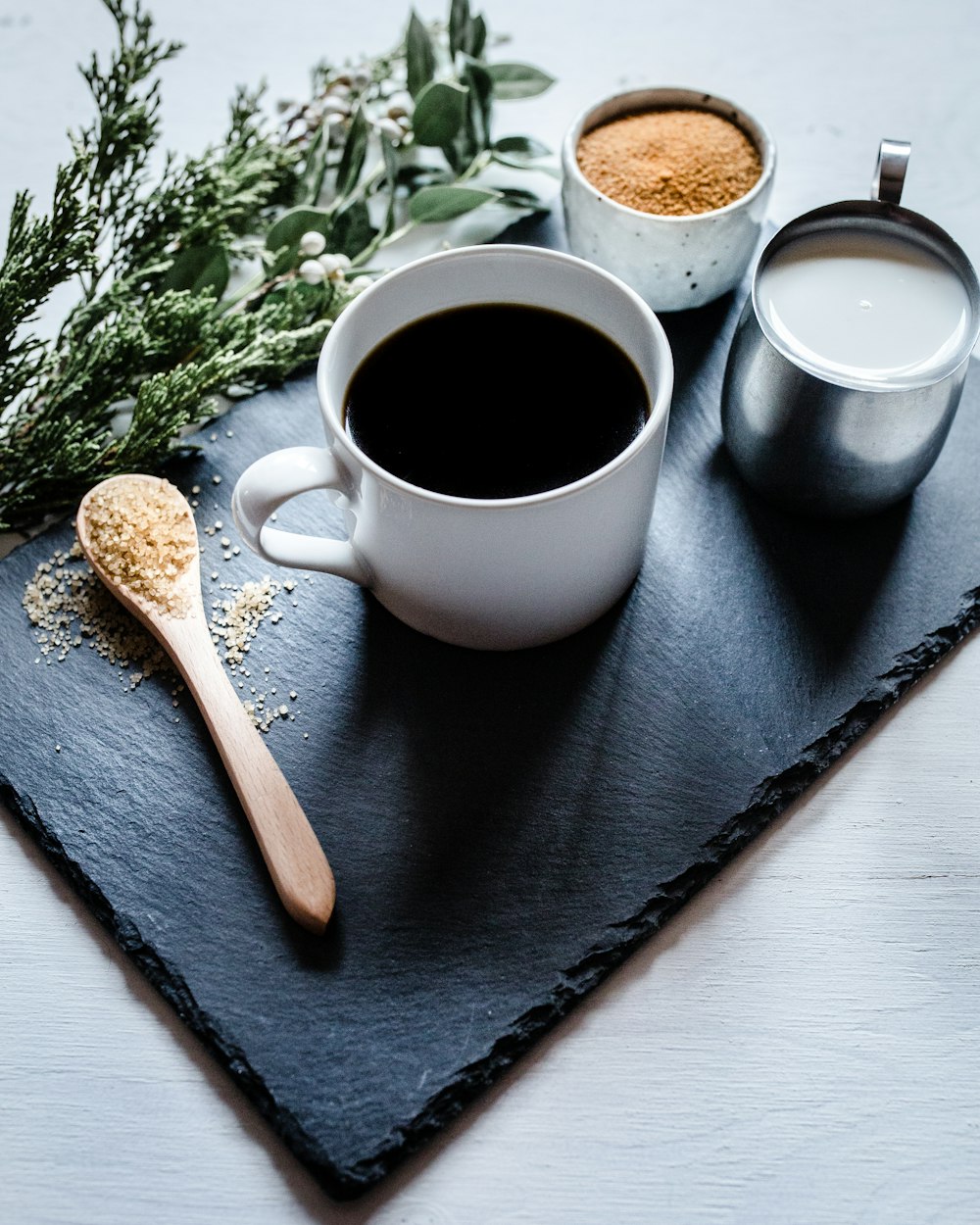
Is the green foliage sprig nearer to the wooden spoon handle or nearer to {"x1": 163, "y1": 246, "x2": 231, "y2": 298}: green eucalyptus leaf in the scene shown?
{"x1": 163, "y1": 246, "x2": 231, "y2": 298}: green eucalyptus leaf

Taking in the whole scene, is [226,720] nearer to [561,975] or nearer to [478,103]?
[561,975]

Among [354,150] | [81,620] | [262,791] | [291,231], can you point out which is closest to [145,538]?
[81,620]

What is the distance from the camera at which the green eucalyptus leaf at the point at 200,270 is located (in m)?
1.04

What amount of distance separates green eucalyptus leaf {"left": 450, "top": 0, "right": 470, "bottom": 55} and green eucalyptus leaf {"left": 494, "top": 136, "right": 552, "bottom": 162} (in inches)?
4.2

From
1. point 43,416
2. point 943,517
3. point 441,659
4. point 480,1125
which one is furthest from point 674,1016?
point 43,416

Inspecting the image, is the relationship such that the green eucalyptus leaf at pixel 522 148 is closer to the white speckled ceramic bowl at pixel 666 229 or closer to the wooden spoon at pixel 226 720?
the white speckled ceramic bowl at pixel 666 229

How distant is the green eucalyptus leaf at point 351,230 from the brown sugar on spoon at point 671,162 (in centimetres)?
21

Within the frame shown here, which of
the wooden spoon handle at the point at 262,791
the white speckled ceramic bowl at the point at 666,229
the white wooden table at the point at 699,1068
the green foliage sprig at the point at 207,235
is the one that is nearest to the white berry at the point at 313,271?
the green foliage sprig at the point at 207,235

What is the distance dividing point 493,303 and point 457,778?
0.35 meters

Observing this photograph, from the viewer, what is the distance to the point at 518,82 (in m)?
1.17

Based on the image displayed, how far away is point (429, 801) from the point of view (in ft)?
2.71

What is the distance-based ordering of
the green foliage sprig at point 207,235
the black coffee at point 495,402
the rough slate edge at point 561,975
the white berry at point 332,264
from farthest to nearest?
the white berry at point 332,264
the green foliage sprig at point 207,235
the black coffee at point 495,402
the rough slate edge at point 561,975

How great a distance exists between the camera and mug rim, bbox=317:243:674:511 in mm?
741

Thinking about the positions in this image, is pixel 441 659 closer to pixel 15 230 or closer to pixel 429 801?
pixel 429 801
